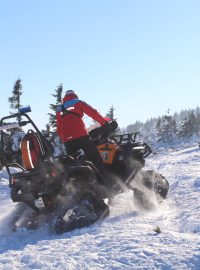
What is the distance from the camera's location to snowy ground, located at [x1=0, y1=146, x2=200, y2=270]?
13.6 ft

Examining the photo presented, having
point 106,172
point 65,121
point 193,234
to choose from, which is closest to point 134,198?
point 106,172

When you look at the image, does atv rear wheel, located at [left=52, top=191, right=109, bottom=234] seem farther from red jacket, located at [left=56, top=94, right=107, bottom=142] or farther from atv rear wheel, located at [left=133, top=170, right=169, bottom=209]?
red jacket, located at [left=56, top=94, right=107, bottom=142]

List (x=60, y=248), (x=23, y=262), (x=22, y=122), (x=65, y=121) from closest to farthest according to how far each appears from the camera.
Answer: (x=23, y=262) < (x=60, y=248) < (x=22, y=122) < (x=65, y=121)

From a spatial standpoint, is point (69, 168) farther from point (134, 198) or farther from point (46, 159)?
point (134, 198)

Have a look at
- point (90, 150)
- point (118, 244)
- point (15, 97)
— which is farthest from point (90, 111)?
point (15, 97)

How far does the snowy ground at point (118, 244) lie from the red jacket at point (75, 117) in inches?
64.6

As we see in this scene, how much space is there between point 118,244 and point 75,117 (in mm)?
3139

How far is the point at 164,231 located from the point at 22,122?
8.66 ft

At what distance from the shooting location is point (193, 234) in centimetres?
510

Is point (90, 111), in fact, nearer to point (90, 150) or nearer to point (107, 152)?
point (90, 150)

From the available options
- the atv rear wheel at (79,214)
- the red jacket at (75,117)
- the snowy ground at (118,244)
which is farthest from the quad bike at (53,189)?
the red jacket at (75,117)

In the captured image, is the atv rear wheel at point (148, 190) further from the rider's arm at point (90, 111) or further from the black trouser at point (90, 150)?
the rider's arm at point (90, 111)

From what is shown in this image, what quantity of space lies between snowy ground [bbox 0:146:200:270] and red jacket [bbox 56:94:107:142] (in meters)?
1.64

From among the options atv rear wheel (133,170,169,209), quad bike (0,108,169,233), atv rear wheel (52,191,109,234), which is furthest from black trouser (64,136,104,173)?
atv rear wheel (52,191,109,234)
